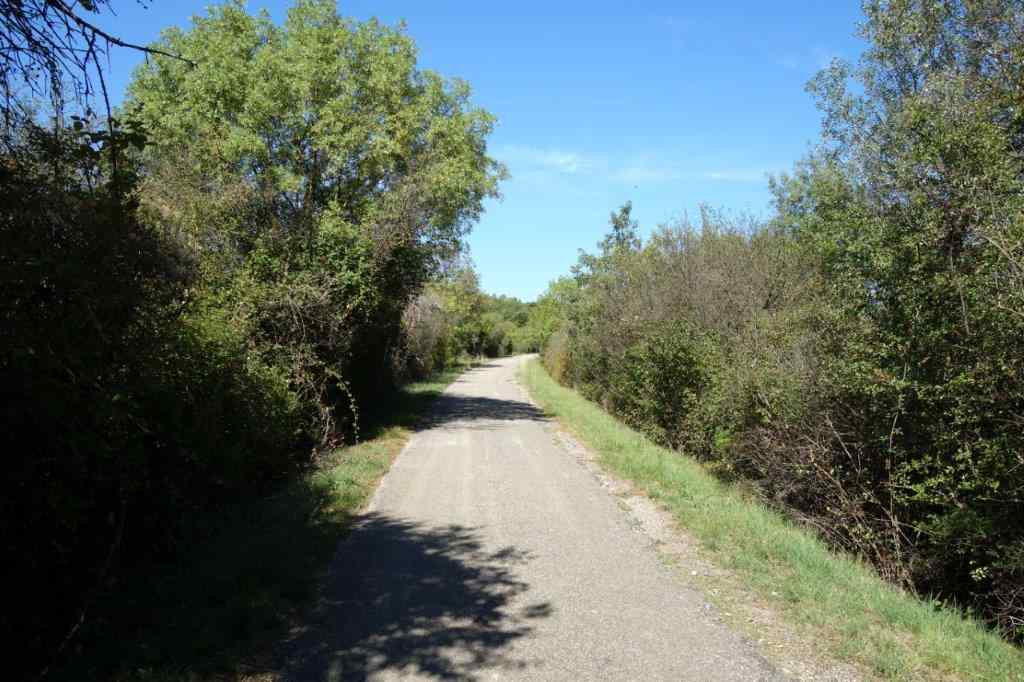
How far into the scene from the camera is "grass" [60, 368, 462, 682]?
4.14 meters

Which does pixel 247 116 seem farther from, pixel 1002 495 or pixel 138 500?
pixel 1002 495

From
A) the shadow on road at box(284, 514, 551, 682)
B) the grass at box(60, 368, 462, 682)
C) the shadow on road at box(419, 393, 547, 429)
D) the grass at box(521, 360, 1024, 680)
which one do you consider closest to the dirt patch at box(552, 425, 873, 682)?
the grass at box(521, 360, 1024, 680)

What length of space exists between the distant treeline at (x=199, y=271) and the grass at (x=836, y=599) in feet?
16.1

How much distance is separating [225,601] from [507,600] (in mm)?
2322

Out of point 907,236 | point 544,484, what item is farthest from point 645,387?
point 907,236

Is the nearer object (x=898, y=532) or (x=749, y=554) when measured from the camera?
(x=749, y=554)

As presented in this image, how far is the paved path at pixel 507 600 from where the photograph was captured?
4281 millimetres

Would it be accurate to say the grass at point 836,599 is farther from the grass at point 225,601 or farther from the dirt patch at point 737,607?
the grass at point 225,601

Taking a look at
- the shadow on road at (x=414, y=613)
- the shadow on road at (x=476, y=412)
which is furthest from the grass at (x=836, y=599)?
the shadow on road at (x=476, y=412)

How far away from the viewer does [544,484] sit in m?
10.1

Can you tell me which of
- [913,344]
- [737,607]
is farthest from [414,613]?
[913,344]

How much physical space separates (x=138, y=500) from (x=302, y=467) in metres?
5.17

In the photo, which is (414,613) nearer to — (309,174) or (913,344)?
(913,344)

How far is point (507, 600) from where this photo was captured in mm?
5398
